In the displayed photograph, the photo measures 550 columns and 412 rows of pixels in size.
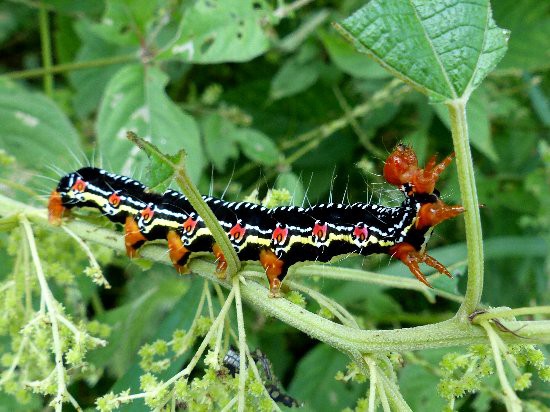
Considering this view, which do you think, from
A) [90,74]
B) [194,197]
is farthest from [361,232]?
[90,74]

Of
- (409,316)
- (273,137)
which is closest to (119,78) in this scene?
(273,137)

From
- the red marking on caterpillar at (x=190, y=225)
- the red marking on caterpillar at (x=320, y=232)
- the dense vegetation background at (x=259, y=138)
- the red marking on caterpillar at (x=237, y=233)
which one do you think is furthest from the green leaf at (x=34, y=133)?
the red marking on caterpillar at (x=320, y=232)

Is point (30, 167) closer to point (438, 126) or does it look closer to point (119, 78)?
point (119, 78)

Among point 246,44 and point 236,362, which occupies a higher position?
point 246,44

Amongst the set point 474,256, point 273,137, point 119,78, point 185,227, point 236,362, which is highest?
point 119,78

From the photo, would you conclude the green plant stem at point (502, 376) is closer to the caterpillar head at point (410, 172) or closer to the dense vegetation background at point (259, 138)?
the caterpillar head at point (410, 172)

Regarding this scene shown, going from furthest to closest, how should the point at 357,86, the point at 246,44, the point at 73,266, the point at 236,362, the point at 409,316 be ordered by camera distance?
the point at 357,86 → the point at 409,316 → the point at 246,44 → the point at 73,266 → the point at 236,362

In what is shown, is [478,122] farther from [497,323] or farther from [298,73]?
[497,323]
